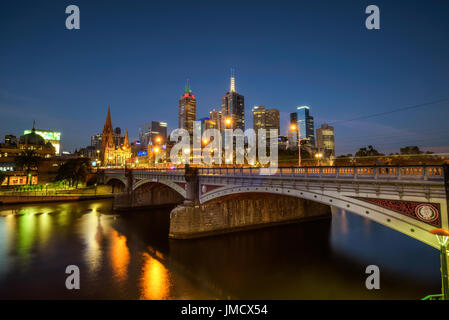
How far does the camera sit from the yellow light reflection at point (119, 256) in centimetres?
1827

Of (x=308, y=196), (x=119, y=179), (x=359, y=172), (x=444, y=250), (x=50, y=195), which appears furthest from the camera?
(x=119, y=179)

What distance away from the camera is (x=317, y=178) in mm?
14586

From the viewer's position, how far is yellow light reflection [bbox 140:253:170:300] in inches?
591

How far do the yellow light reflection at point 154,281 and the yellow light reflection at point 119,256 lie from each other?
1.56 m

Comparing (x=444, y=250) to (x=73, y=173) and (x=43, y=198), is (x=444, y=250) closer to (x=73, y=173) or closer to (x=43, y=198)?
(x=43, y=198)

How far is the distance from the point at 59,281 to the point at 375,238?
103 feet

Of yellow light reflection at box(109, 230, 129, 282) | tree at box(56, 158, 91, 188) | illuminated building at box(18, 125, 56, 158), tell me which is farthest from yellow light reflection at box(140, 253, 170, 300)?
illuminated building at box(18, 125, 56, 158)

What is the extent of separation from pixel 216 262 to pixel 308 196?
10377 mm

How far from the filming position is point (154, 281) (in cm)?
1697

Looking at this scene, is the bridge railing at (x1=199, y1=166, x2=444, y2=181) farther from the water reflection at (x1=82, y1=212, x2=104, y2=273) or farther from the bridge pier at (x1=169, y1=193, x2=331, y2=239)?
the water reflection at (x1=82, y1=212, x2=104, y2=273)

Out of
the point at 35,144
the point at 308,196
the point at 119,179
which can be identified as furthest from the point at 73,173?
the point at 35,144

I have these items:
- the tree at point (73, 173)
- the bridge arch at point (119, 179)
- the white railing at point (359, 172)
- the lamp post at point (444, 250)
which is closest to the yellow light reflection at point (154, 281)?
the white railing at point (359, 172)

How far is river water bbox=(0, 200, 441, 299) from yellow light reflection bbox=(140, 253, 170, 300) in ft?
0.23

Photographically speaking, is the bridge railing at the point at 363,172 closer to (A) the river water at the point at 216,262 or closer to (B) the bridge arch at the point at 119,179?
(A) the river water at the point at 216,262
